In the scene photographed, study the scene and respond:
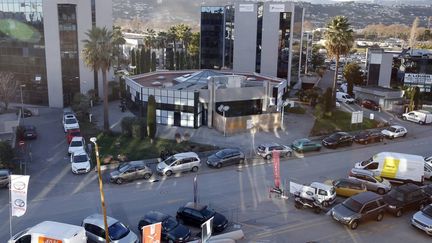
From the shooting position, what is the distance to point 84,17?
56750mm

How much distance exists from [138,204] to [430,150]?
91.8 ft

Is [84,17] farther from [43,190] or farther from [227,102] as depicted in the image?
[43,190]

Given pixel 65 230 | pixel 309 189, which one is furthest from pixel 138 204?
pixel 309 189

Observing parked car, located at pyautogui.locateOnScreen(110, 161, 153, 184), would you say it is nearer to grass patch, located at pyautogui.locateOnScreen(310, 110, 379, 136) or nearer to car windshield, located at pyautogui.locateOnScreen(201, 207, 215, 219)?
car windshield, located at pyautogui.locateOnScreen(201, 207, 215, 219)

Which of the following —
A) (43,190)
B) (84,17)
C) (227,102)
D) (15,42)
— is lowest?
(43,190)

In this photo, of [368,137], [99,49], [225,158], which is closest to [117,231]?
[225,158]

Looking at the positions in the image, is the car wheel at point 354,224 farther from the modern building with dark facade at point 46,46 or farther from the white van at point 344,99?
the modern building with dark facade at point 46,46

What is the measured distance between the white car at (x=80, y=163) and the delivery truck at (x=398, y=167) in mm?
20560

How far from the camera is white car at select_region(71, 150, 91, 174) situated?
103ft

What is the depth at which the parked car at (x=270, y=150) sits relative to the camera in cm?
3544

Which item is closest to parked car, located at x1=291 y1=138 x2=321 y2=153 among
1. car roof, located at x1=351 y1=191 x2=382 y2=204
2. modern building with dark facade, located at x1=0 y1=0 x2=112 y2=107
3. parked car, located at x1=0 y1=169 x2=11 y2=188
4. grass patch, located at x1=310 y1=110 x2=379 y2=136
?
grass patch, located at x1=310 y1=110 x2=379 y2=136

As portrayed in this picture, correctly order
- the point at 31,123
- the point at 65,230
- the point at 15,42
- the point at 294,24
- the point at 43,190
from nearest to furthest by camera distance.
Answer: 1. the point at 65,230
2. the point at 43,190
3. the point at 31,123
4. the point at 15,42
5. the point at 294,24

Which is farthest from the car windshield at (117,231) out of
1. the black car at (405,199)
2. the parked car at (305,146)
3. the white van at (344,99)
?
the white van at (344,99)

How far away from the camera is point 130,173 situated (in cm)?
3005
